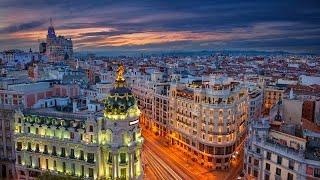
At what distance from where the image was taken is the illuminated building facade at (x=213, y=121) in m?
125

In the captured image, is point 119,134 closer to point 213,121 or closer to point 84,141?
point 84,141

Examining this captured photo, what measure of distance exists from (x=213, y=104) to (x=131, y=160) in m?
44.3

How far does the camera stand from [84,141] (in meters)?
93.4

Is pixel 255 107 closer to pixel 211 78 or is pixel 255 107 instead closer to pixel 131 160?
pixel 211 78

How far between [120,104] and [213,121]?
46.4m

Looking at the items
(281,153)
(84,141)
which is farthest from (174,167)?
(281,153)

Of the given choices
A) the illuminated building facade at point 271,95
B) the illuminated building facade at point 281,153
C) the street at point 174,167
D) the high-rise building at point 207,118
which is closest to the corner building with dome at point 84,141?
the street at point 174,167

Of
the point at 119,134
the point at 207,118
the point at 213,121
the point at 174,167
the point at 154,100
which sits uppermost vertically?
the point at 119,134

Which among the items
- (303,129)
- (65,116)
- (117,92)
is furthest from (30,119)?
(303,129)

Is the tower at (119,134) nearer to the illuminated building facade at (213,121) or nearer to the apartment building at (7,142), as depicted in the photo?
the apartment building at (7,142)

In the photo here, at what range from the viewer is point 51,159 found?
321 feet

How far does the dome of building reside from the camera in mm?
89438

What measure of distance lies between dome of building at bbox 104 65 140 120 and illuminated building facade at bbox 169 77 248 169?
137ft

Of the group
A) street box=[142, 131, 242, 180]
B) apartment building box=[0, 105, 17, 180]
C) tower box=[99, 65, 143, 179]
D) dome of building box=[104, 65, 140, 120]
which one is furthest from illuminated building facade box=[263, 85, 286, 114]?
apartment building box=[0, 105, 17, 180]
